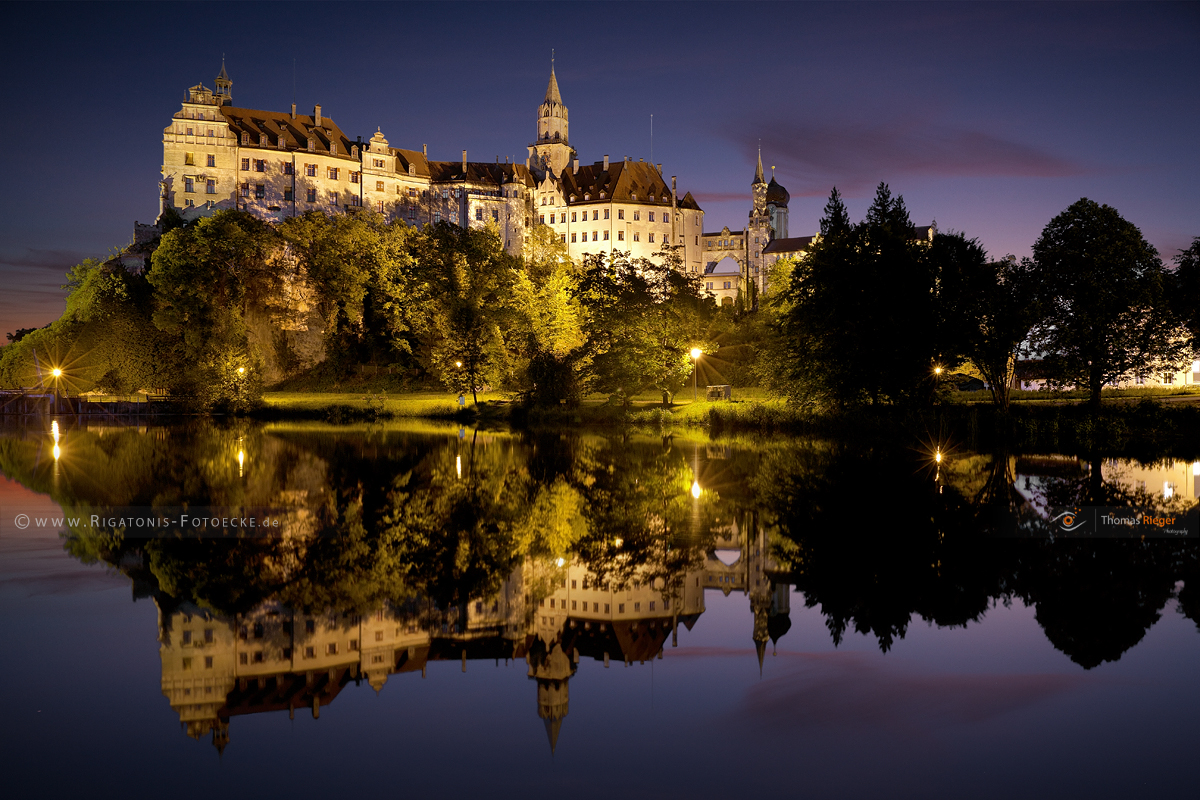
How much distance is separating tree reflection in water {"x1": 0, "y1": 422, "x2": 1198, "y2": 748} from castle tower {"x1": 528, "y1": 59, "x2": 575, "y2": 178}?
115m

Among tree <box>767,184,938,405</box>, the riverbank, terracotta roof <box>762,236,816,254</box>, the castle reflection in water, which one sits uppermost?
terracotta roof <box>762,236,816,254</box>

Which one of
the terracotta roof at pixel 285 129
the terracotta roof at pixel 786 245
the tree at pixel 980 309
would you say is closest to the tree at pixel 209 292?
the terracotta roof at pixel 285 129

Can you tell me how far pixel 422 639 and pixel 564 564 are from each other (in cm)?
372

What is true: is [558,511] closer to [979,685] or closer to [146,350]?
[979,685]

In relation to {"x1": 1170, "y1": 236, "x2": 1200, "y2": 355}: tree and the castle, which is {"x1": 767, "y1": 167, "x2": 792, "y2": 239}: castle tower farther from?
{"x1": 1170, "y1": 236, "x2": 1200, "y2": 355}: tree

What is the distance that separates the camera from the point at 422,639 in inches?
351

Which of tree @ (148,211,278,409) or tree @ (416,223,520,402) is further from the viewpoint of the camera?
tree @ (148,211,278,409)

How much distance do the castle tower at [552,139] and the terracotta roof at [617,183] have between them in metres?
2.77

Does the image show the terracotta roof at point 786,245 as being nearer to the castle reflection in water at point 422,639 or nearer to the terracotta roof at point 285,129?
the terracotta roof at point 285,129

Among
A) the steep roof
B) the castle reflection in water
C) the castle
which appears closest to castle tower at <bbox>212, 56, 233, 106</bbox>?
the castle

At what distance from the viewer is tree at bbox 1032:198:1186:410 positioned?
128 ft

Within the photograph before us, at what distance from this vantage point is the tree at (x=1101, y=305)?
128 ft

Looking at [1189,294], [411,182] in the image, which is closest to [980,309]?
[1189,294]

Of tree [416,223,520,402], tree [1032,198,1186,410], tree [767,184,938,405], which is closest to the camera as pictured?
tree [767,184,938,405]
